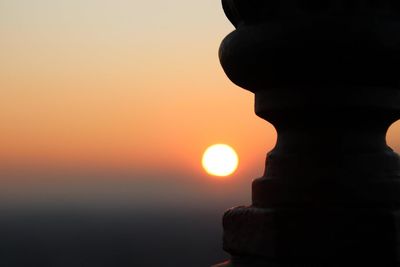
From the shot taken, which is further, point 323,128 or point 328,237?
point 323,128

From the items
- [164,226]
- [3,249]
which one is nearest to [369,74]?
[3,249]

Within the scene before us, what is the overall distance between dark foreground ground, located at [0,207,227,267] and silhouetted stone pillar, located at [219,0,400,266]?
3438 cm

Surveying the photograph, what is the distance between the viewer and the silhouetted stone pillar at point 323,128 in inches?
56.6

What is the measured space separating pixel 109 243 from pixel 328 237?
57.8 meters

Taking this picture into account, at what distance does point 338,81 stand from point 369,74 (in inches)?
3.1

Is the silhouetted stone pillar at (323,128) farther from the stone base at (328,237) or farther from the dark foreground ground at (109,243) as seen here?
the dark foreground ground at (109,243)

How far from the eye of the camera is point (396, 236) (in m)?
1.42

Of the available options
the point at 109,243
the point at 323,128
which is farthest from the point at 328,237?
the point at 109,243

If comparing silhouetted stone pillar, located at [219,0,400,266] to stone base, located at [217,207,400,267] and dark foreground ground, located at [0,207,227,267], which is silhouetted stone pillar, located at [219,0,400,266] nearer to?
stone base, located at [217,207,400,267]

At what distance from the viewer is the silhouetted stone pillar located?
→ 1.44 meters

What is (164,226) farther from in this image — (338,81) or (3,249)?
(338,81)

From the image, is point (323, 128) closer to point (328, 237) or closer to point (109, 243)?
point (328, 237)

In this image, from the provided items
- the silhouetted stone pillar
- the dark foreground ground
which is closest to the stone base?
the silhouetted stone pillar

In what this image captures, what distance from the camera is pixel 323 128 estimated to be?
5.09ft
